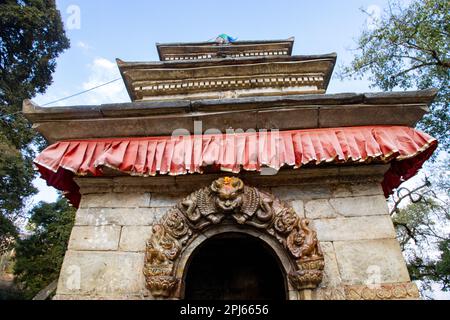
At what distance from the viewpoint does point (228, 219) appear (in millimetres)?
4184

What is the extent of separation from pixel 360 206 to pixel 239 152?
191 centimetres

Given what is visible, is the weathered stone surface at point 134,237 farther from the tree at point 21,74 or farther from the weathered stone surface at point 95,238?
the tree at point 21,74

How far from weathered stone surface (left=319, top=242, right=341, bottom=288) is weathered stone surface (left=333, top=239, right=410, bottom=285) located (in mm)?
53

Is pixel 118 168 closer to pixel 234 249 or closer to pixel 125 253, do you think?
pixel 125 253

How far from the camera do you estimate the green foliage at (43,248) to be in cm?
1662

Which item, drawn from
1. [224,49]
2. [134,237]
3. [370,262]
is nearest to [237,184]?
[134,237]

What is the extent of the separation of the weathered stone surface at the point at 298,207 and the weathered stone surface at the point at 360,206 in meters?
0.44

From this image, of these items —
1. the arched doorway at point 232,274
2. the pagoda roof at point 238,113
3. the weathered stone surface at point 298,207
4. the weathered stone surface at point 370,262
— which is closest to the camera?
the weathered stone surface at point 370,262

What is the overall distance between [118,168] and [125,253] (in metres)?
1.18

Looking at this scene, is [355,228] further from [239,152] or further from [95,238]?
[95,238]

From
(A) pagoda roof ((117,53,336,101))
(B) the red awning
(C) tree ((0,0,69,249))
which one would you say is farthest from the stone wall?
(C) tree ((0,0,69,249))

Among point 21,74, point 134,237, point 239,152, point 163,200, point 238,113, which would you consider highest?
point 21,74

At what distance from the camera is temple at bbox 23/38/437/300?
392 cm

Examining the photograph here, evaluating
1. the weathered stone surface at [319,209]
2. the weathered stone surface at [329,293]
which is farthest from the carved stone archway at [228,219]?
the weathered stone surface at [319,209]
